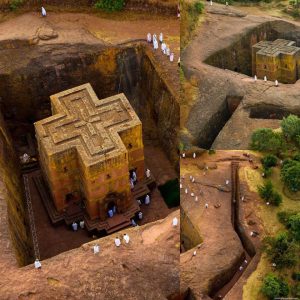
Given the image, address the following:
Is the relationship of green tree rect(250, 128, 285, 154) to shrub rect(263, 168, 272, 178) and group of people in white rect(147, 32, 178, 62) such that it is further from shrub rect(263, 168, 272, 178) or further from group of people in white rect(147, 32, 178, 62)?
group of people in white rect(147, 32, 178, 62)

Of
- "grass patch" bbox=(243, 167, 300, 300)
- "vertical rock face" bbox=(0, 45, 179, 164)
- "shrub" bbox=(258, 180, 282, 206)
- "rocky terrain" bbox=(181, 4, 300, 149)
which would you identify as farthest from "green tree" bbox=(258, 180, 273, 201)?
"vertical rock face" bbox=(0, 45, 179, 164)

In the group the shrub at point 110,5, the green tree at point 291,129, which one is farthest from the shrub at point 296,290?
the shrub at point 110,5

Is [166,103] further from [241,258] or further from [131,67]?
[241,258]

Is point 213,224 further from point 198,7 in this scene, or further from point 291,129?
point 198,7

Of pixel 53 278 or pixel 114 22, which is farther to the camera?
pixel 114 22

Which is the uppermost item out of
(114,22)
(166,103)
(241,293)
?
(114,22)

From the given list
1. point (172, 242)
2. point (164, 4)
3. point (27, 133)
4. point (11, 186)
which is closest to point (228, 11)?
point (164, 4)
